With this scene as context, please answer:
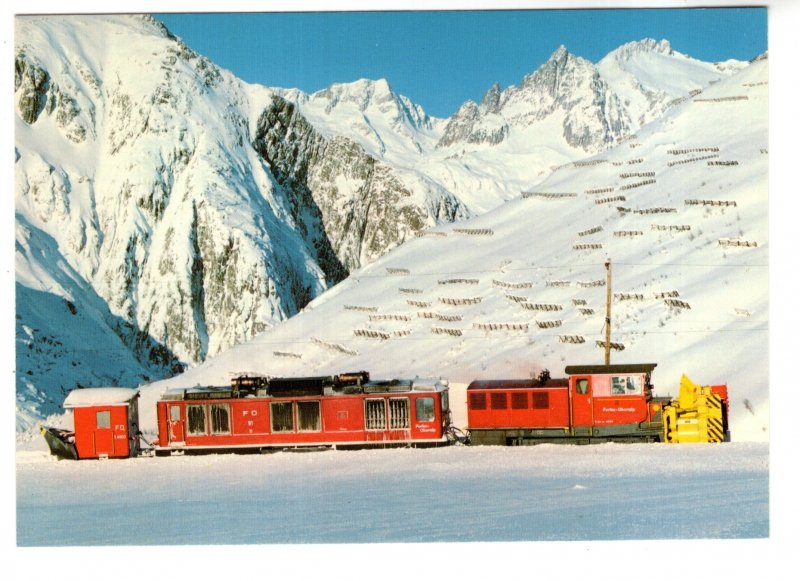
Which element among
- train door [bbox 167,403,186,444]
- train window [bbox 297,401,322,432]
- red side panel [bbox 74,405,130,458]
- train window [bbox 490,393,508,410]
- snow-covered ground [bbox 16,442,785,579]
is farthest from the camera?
red side panel [bbox 74,405,130,458]

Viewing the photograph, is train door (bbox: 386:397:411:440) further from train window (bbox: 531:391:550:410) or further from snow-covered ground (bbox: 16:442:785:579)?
train window (bbox: 531:391:550:410)

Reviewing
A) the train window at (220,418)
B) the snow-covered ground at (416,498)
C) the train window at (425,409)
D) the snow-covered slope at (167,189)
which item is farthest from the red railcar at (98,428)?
the snow-covered slope at (167,189)

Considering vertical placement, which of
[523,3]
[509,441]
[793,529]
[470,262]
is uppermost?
[523,3]

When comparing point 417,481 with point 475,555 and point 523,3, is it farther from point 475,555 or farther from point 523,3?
point 523,3

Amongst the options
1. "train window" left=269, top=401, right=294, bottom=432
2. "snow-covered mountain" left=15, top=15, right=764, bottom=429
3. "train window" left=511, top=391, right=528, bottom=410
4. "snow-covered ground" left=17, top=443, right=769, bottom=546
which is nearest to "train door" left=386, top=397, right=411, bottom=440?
"snow-covered ground" left=17, top=443, right=769, bottom=546

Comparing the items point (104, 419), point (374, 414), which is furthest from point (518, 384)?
point (104, 419)

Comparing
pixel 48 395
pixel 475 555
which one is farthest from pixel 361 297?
pixel 475 555
